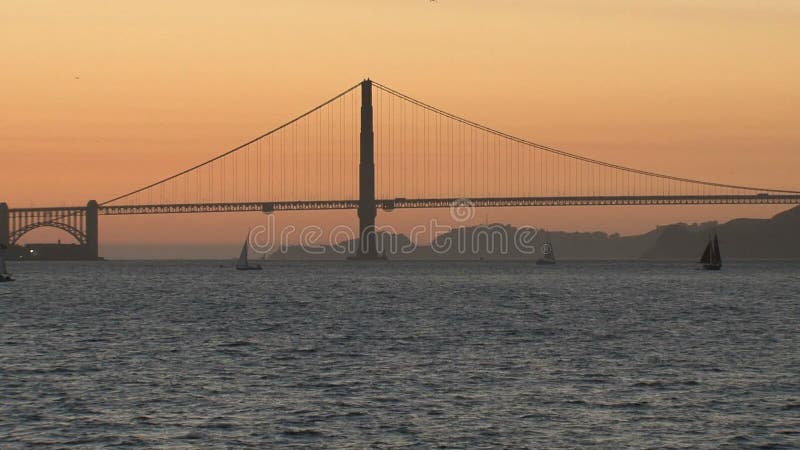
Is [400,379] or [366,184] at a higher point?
[366,184]

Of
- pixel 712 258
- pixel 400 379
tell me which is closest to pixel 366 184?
pixel 712 258

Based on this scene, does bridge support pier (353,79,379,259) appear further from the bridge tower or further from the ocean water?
the ocean water

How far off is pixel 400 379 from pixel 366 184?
14069 cm

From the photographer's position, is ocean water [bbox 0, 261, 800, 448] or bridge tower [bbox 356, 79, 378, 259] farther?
bridge tower [bbox 356, 79, 378, 259]

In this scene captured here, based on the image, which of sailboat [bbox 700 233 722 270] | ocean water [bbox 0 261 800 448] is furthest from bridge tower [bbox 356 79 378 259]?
ocean water [bbox 0 261 800 448]

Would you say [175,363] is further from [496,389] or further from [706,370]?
[706,370]

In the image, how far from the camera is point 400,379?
111ft

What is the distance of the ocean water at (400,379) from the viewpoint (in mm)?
25625

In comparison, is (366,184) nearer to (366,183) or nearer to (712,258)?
(366,183)

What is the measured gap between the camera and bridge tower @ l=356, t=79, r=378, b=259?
562 ft

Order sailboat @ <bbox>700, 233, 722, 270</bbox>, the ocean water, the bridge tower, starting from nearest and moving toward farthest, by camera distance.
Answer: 1. the ocean water
2. sailboat @ <bbox>700, 233, 722, 270</bbox>
3. the bridge tower

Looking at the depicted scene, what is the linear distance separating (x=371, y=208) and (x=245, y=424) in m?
145

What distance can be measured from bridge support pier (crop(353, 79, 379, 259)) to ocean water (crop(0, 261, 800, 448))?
350ft

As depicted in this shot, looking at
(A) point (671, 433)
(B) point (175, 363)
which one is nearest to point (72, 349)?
(B) point (175, 363)
